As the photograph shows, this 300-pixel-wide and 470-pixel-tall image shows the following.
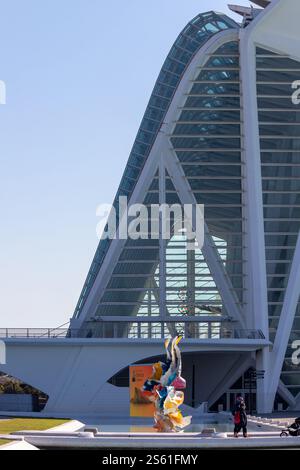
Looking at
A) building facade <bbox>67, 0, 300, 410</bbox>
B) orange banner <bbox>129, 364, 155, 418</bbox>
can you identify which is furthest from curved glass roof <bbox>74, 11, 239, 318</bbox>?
orange banner <bbox>129, 364, 155, 418</bbox>

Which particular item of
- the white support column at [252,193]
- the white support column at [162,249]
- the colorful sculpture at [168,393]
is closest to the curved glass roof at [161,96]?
the white support column at [162,249]

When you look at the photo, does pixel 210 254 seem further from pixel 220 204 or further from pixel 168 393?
pixel 168 393

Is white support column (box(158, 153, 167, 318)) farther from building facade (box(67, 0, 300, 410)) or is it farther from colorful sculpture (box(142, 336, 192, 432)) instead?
colorful sculpture (box(142, 336, 192, 432))

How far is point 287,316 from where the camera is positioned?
61844 millimetres

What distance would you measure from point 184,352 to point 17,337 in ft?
29.0

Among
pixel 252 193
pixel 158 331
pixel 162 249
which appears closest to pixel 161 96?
pixel 252 193

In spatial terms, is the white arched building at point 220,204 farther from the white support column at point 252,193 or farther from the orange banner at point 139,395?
the orange banner at point 139,395

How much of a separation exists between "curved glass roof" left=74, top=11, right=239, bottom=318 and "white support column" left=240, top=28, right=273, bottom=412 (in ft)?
9.39

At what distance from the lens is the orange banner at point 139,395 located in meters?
45.9

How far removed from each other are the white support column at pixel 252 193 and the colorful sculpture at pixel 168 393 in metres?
20.6

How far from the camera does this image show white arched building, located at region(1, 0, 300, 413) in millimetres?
62625

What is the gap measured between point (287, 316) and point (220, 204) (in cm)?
756

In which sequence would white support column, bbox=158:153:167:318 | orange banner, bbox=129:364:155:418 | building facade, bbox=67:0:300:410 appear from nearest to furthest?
orange banner, bbox=129:364:155:418 < building facade, bbox=67:0:300:410 < white support column, bbox=158:153:167:318

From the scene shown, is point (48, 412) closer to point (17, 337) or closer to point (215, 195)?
point (17, 337)
